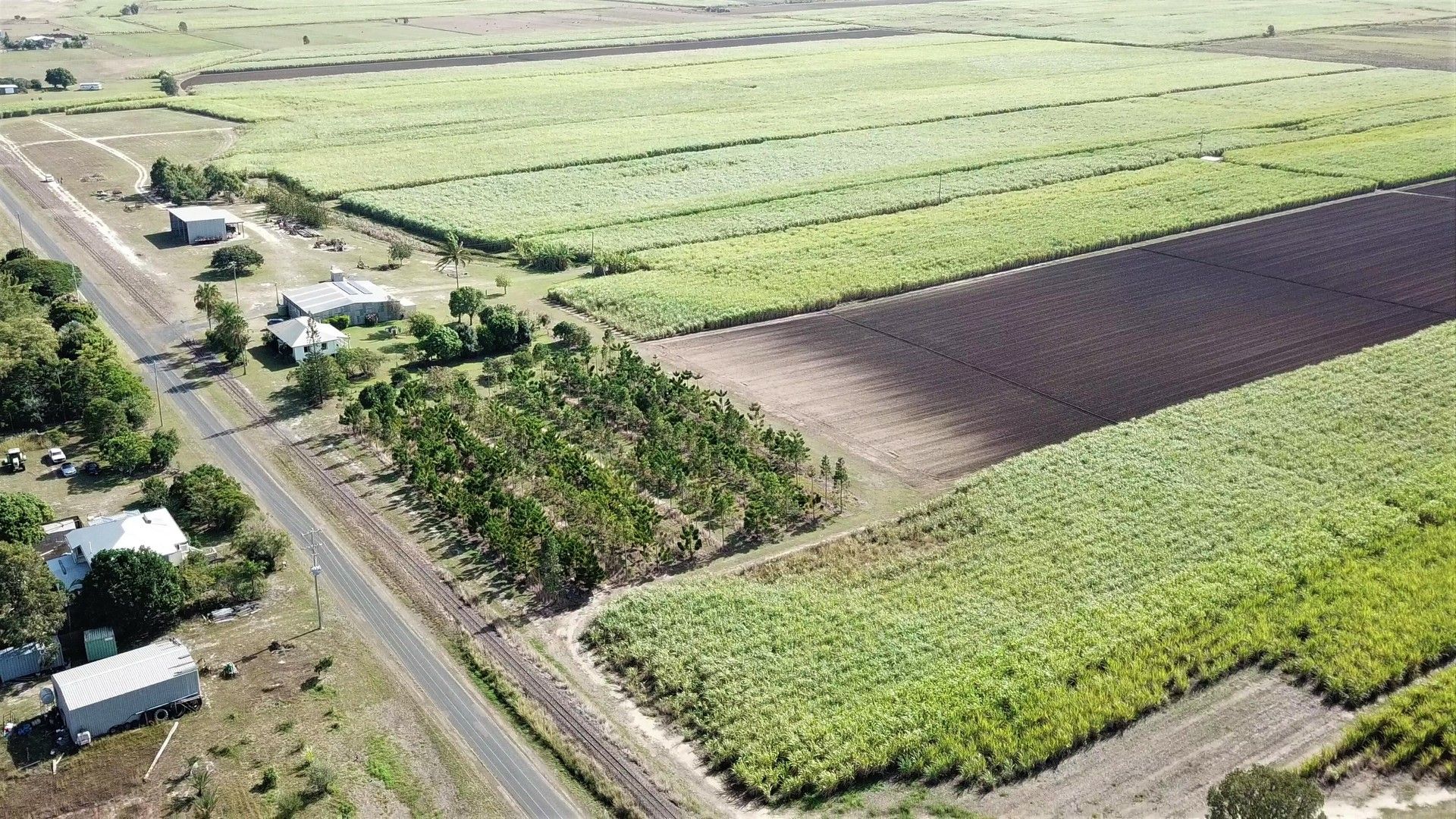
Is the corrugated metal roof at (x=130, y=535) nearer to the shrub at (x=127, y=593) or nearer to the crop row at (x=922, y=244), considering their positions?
the shrub at (x=127, y=593)

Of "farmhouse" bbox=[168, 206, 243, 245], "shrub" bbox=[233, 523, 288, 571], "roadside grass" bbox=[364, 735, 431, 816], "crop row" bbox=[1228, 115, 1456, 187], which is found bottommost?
"roadside grass" bbox=[364, 735, 431, 816]

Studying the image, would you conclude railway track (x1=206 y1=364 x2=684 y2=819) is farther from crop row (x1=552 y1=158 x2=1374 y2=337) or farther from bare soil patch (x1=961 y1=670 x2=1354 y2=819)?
crop row (x1=552 y1=158 x2=1374 y2=337)

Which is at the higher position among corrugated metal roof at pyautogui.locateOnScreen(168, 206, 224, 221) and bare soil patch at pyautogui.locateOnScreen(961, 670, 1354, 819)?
corrugated metal roof at pyautogui.locateOnScreen(168, 206, 224, 221)

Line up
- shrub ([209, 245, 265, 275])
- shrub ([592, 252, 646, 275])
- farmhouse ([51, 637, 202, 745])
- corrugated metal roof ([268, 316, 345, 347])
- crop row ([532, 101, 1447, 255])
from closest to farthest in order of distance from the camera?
farmhouse ([51, 637, 202, 745])
corrugated metal roof ([268, 316, 345, 347])
shrub ([209, 245, 265, 275])
shrub ([592, 252, 646, 275])
crop row ([532, 101, 1447, 255])

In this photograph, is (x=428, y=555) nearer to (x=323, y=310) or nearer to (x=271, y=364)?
(x=271, y=364)

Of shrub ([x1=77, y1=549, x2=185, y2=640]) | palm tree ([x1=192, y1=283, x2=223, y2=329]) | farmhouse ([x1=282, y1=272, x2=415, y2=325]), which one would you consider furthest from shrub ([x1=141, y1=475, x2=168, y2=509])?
palm tree ([x1=192, y1=283, x2=223, y2=329])
